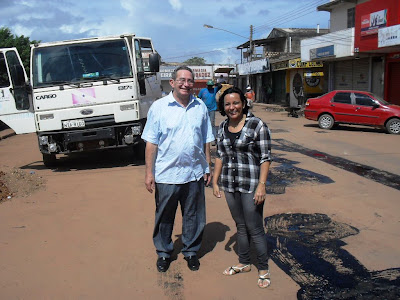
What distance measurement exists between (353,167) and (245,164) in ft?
18.0

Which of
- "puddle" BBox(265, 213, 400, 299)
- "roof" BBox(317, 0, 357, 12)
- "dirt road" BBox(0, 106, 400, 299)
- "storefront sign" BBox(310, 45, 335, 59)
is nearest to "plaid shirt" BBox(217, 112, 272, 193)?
"dirt road" BBox(0, 106, 400, 299)

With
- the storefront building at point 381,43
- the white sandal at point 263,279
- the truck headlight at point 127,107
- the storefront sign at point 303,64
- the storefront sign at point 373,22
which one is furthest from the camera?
the storefront sign at point 303,64

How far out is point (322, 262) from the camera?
3.62 meters

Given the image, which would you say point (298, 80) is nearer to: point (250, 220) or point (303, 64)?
point (303, 64)

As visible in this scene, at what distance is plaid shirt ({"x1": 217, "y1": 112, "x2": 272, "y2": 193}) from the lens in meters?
3.10

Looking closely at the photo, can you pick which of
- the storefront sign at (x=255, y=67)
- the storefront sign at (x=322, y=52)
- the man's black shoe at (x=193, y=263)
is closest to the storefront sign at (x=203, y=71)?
the storefront sign at (x=255, y=67)

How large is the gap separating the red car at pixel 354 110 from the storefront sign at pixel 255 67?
60.5 ft

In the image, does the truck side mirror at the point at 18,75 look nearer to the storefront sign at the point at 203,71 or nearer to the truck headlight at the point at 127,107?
the truck headlight at the point at 127,107

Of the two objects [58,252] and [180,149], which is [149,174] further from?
[58,252]

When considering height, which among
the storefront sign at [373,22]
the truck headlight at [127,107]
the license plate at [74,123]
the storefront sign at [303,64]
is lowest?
the license plate at [74,123]

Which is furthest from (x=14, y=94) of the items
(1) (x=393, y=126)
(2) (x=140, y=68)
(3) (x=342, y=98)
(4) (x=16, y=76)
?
(1) (x=393, y=126)

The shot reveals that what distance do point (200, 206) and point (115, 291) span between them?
106 cm

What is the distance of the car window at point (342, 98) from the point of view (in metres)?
13.9

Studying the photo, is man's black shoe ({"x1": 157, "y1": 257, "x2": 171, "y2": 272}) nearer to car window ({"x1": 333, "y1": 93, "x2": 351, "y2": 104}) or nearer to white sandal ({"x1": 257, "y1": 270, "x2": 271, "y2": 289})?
white sandal ({"x1": 257, "y1": 270, "x2": 271, "y2": 289})
